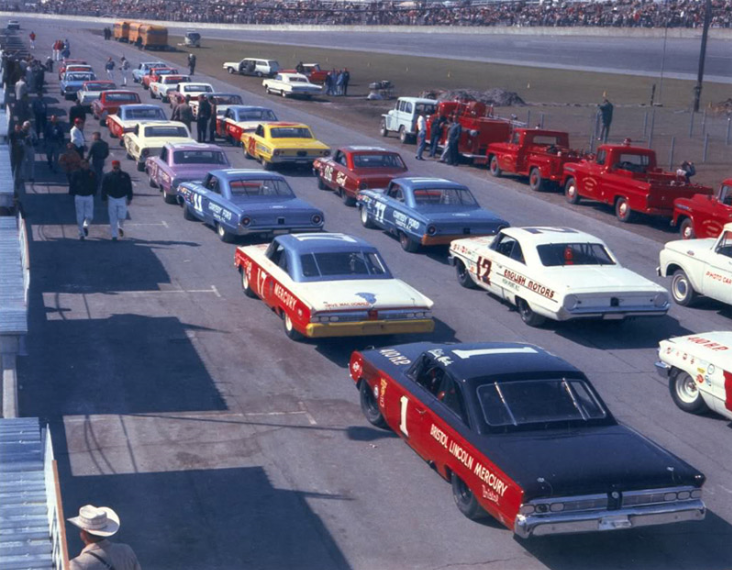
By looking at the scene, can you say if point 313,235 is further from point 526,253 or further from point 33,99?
point 33,99

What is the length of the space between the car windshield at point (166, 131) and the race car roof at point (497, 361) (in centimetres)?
1879

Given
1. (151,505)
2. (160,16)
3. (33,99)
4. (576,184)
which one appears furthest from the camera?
(160,16)

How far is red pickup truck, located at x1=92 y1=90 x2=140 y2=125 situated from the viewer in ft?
120

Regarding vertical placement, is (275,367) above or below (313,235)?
below

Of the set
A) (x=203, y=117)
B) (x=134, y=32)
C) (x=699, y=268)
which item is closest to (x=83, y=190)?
(x=699, y=268)

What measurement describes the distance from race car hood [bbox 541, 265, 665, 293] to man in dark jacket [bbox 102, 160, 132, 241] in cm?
796

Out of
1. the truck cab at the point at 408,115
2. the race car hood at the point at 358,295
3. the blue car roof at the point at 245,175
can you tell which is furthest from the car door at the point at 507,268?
the truck cab at the point at 408,115

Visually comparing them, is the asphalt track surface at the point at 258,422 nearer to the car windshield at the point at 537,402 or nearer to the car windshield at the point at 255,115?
the car windshield at the point at 537,402

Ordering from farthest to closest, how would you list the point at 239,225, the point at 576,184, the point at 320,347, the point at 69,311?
the point at 576,184 < the point at 239,225 < the point at 69,311 < the point at 320,347

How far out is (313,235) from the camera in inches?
611

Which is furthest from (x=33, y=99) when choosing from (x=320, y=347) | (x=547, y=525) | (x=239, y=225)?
(x=547, y=525)

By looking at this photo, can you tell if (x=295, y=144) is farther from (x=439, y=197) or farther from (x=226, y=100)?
(x=226, y=100)

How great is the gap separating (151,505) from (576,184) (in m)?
18.6

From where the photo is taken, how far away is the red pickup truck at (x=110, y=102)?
3647 centimetres
